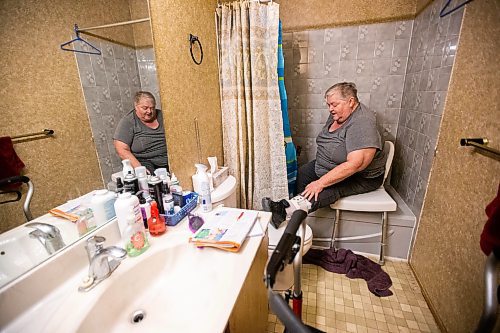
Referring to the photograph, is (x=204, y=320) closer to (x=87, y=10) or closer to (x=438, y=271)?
(x=87, y=10)

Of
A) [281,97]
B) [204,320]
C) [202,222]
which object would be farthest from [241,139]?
[204,320]

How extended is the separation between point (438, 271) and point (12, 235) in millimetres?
1827

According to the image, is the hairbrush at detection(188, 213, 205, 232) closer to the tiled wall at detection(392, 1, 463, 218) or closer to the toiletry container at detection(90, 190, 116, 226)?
the toiletry container at detection(90, 190, 116, 226)

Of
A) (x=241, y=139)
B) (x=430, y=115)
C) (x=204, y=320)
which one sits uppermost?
(x=430, y=115)

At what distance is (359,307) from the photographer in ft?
4.63

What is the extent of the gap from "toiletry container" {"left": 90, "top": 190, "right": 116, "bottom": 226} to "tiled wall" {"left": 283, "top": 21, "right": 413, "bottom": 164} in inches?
76.7

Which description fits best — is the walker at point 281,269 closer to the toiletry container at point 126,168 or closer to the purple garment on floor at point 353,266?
the toiletry container at point 126,168

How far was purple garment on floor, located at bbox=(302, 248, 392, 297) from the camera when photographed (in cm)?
154

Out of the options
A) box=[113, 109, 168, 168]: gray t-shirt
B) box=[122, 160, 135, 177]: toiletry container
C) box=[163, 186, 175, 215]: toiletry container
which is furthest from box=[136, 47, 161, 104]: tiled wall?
box=[163, 186, 175, 215]: toiletry container

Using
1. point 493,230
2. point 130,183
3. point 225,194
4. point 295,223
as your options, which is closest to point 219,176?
point 225,194

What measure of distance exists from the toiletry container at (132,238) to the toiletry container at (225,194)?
0.49 meters

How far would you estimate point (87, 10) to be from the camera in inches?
30.1

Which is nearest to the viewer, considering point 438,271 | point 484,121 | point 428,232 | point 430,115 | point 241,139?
point 484,121

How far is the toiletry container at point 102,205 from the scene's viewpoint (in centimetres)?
81
